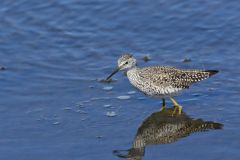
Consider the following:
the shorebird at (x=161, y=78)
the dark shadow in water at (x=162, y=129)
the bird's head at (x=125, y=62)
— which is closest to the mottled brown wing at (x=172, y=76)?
the shorebird at (x=161, y=78)

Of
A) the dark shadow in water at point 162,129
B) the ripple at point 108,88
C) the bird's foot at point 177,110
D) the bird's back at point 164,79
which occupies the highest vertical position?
the bird's back at point 164,79

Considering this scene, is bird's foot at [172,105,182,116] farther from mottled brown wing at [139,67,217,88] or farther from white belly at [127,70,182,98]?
mottled brown wing at [139,67,217,88]

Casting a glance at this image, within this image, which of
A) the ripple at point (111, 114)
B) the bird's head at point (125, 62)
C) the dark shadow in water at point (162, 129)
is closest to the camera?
the dark shadow in water at point (162, 129)

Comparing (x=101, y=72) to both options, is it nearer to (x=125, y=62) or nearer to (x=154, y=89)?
(x=125, y=62)

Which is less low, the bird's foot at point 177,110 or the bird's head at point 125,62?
the bird's head at point 125,62

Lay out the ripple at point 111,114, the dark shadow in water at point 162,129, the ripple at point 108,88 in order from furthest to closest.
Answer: the ripple at point 108,88
the ripple at point 111,114
the dark shadow in water at point 162,129

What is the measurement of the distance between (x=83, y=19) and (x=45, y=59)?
2.03 m

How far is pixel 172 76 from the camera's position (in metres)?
11.3

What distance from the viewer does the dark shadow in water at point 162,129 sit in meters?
9.84

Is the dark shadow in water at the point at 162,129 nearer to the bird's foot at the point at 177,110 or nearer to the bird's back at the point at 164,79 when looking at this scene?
the bird's foot at the point at 177,110

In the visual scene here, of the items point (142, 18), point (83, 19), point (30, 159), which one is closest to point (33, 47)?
point (83, 19)

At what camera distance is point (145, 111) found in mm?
11234

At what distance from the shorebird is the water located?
34cm

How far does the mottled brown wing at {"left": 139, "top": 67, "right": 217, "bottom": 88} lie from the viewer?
1121cm
